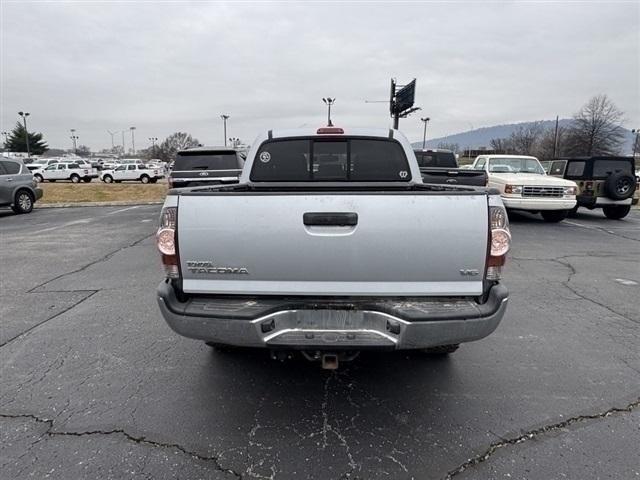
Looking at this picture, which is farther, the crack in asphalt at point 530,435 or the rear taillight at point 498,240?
the rear taillight at point 498,240

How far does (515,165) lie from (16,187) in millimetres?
15994

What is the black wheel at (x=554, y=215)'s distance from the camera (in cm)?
1192

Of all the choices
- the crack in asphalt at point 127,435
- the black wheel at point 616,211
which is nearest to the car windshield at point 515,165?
the black wheel at point 616,211

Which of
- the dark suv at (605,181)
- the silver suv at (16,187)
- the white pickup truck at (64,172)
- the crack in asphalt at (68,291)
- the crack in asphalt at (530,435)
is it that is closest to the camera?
the crack in asphalt at (530,435)

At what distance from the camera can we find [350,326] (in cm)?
251

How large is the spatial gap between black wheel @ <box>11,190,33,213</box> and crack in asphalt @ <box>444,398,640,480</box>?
16.0 metres

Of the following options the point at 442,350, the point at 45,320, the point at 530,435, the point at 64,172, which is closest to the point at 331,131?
the point at 442,350

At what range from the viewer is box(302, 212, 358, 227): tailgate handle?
98.0 inches

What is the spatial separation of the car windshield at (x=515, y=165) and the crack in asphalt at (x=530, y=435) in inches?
431

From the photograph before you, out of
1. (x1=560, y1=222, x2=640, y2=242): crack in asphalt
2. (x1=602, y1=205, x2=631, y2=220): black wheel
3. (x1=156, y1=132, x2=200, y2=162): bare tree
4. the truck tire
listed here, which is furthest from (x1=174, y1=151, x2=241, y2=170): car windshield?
(x1=156, y1=132, x2=200, y2=162): bare tree

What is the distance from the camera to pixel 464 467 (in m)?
2.39

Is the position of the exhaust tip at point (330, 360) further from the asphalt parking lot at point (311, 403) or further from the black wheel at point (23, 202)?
the black wheel at point (23, 202)

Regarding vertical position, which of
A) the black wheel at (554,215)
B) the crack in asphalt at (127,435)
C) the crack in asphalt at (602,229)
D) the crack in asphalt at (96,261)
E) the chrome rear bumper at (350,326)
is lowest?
the crack in asphalt at (127,435)

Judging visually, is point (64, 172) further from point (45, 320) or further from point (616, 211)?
point (616, 211)
